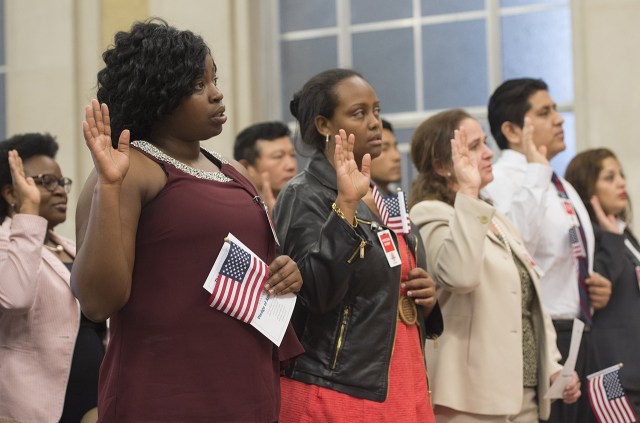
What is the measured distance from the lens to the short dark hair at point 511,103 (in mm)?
5578

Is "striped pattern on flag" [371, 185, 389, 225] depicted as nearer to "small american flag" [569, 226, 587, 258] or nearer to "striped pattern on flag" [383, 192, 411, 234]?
"striped pattern on flag" [383, 192, 411, 234]

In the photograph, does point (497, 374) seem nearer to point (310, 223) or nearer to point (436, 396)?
point (436, 396)

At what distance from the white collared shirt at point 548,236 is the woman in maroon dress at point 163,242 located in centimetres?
253

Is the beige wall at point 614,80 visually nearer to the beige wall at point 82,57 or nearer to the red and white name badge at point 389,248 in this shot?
the beige wall at point 82,57

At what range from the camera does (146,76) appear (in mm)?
2641

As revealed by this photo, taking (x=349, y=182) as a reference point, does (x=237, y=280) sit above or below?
below

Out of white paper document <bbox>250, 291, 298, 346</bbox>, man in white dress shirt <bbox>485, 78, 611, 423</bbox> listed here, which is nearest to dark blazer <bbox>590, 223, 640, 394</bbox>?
man in white dress shirt <bbox>485, 78, 611, 423</bbox>

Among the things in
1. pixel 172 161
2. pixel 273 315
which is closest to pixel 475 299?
pixel 273 315

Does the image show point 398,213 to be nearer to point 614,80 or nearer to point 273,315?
point 273,315

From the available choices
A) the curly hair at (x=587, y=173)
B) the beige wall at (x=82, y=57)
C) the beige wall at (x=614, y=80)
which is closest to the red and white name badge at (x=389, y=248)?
the curly hair at (x=587, y=173)

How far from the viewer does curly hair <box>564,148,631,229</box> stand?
580cm

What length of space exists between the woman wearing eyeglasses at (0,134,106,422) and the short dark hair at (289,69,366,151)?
124 centimetres

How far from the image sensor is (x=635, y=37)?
7.04m

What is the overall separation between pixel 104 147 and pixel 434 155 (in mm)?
2208
